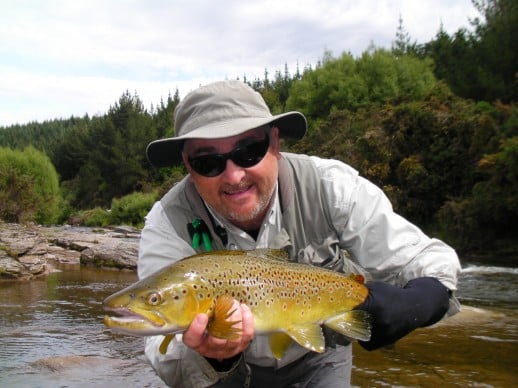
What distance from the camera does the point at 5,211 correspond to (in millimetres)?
31031

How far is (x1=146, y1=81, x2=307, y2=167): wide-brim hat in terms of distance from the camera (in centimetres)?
332

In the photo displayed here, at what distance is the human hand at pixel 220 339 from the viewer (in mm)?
2623

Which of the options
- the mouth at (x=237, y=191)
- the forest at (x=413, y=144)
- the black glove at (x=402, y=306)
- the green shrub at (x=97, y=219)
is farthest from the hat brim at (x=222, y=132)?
the green shrub at (x=97, y=219)

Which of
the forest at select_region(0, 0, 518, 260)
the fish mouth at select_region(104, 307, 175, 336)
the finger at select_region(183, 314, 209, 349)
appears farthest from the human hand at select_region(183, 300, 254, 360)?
the forest at select_region(0, 0, 518, 260)

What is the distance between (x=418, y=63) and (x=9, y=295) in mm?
52655

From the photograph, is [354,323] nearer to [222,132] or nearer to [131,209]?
[222,132]

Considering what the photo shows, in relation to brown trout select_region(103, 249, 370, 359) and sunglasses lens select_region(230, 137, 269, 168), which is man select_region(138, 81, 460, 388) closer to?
sunglasses lens select_region(230, 137, 269, 168)

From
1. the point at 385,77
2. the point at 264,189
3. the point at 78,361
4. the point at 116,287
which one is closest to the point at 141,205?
the point at 385,77

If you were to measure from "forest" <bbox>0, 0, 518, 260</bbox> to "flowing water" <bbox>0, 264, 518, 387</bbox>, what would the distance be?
13.5 meters

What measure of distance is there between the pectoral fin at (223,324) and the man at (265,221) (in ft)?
1.81

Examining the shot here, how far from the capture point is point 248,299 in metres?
2.81

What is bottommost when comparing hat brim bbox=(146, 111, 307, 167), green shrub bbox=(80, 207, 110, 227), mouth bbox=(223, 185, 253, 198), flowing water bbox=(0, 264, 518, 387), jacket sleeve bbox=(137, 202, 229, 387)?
green shrub bbox=(80, 207, 110, 227)

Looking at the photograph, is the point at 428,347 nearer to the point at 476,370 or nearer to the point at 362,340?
the point at 476,370

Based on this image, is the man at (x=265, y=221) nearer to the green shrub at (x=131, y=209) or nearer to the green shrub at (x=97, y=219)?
the green shrub at (x=131, y=209)
